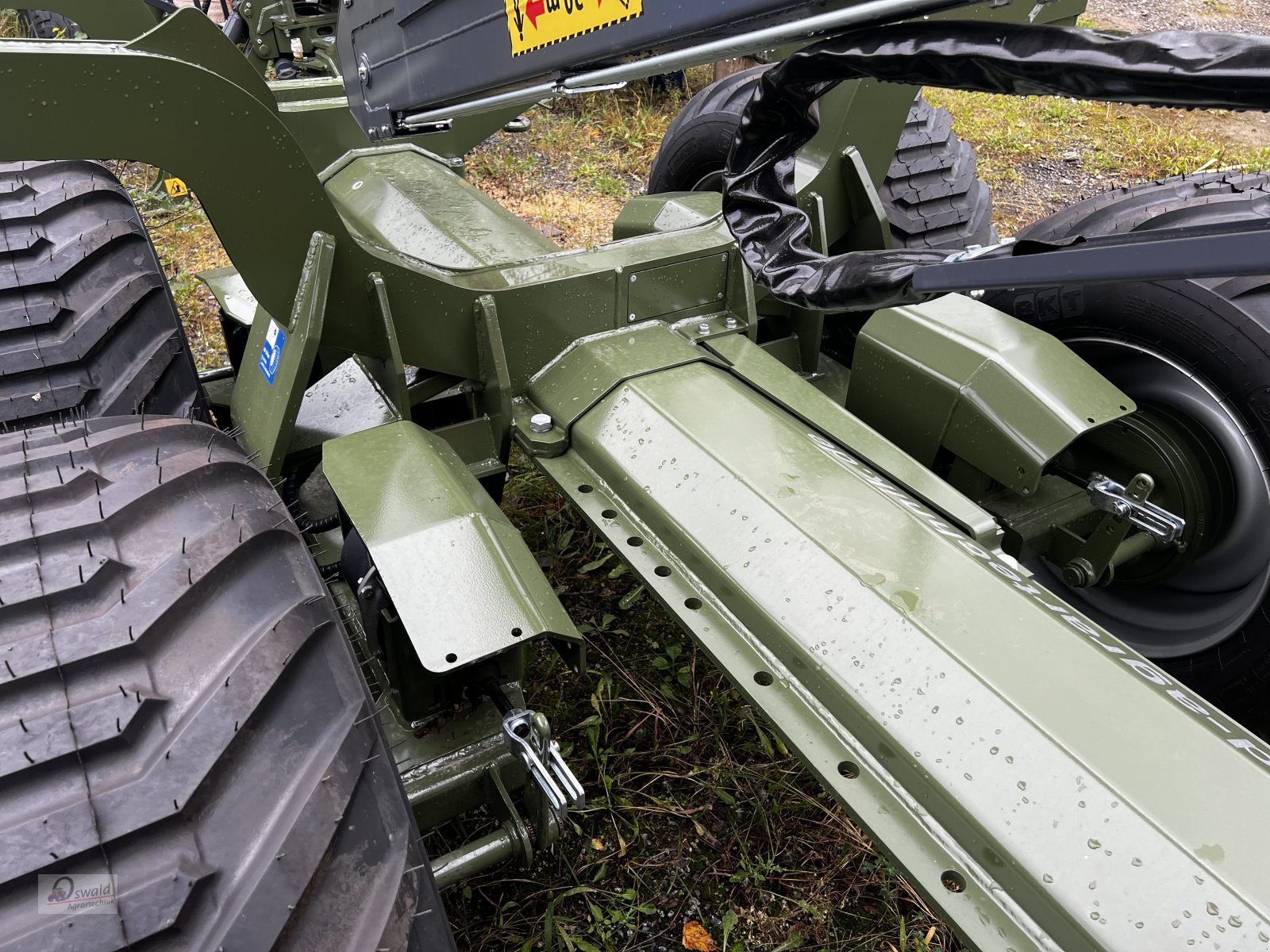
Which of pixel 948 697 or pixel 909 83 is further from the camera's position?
pixel 948 697

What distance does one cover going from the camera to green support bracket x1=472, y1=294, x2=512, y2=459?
7.04 feet

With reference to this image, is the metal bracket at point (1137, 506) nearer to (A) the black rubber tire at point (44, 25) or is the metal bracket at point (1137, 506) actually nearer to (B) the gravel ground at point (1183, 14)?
(A) the black rubber tire at point (44, 25)

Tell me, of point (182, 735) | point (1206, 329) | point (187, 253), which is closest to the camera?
point (182, 735)

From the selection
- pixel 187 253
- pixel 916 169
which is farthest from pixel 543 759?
pixel 187 253

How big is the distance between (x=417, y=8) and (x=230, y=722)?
4.67ft

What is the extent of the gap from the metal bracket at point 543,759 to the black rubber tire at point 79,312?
3.92 ft

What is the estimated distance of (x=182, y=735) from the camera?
1.09m

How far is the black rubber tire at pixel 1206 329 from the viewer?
213cm

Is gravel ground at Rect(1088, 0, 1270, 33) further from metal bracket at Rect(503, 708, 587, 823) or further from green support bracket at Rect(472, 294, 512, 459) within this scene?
metal bracket at Rect(503, 708, 587, 823)

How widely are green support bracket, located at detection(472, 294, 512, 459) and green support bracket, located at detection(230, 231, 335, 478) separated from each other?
35 cm

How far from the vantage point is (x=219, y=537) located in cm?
129

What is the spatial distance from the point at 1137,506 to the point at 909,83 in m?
Result: 1.24

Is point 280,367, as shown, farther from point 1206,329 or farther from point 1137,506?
point 1206,329

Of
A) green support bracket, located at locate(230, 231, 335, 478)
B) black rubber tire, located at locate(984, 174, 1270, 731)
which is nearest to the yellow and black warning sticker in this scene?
green support bracket, located at locate(230, 231, 335, 478)
